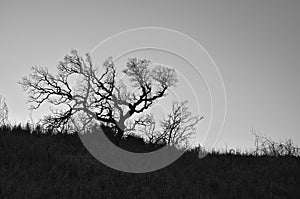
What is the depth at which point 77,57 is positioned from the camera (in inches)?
1248

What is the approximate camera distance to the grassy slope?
19.5ft

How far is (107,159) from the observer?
30.8 ft

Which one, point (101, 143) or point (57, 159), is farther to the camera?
point (101, 143)

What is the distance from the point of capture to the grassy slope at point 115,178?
5945 mm

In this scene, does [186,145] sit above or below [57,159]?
above

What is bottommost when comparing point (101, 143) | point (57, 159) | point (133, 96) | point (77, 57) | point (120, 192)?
point (120, 192)

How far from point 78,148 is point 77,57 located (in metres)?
22.5

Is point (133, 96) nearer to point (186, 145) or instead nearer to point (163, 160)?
point (186, 145)

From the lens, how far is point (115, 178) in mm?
7289

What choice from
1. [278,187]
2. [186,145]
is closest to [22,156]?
[278,187]

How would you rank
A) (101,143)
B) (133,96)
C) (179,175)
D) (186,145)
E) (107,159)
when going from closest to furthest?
(179,175) < (107,159) < (101,143) < (186,145) < (133,96)

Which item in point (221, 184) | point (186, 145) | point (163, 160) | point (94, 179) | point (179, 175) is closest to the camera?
point (94, 179)

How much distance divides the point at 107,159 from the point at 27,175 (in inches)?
130

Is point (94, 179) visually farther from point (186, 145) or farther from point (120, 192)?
point (186, 145)
